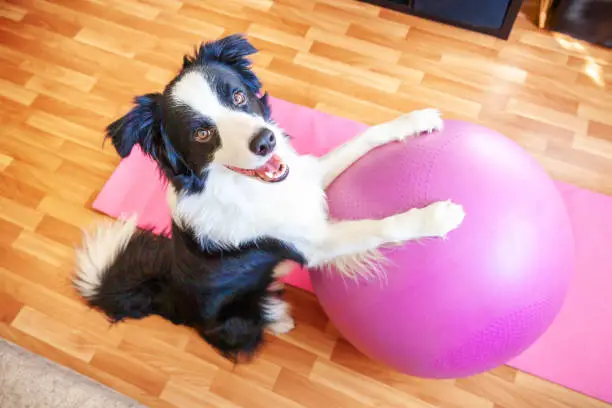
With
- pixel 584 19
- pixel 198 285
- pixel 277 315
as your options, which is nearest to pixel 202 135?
pixel 198 285

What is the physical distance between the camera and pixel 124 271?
2.03 m

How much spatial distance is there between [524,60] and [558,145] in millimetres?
573

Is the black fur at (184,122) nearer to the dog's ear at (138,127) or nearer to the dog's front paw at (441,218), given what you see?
the dog's ear at (138,127)

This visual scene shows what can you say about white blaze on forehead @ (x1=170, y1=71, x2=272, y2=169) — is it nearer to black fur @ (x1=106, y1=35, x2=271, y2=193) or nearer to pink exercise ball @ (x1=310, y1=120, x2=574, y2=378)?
black fur @ (x1=106, y1=35, x2=271, y2=193)

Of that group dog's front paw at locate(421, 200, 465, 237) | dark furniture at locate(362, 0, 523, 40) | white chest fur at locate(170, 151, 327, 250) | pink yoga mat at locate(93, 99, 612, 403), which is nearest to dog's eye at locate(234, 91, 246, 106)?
white chest fur at locate(170, 151, 327, 250)

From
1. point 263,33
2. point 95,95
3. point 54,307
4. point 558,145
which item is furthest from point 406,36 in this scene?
point 54,307

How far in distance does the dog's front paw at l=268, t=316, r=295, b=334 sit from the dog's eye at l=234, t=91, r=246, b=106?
1073 millimetres

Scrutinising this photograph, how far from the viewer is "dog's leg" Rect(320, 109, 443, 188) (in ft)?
5.77

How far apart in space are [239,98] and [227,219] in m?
0.40

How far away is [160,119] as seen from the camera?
151 cm

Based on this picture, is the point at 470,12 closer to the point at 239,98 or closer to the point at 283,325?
the point at 239,98

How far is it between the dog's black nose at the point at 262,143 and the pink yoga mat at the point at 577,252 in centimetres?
105

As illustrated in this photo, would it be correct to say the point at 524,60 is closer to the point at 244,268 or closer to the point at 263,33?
the point at 263,33

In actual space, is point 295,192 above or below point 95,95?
above
